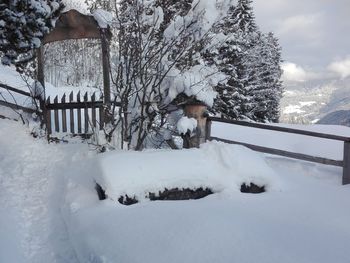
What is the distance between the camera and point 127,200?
463 centimetres

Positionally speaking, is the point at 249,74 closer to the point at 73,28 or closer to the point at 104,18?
the point at 73,28

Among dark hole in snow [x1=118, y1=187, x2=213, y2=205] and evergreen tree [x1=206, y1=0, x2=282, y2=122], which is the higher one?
evergreen tree [x1=206, y1=0, x2=282, y2=122]

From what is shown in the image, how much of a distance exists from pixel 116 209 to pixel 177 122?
2.54 metres

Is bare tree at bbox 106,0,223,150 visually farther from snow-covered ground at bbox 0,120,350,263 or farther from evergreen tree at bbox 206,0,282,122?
evergreen tree at bbox 206,0,282,122

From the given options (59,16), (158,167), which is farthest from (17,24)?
(158,167)

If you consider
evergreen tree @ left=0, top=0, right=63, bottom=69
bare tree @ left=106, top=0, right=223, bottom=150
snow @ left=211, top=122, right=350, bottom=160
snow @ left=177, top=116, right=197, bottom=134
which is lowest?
snow @ left=211, top=122, right=350, bottom=160

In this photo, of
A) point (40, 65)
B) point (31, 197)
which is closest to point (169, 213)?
point (31, 197)

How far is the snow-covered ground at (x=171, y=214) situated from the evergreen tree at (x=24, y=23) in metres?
2.76

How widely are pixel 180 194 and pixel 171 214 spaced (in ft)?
2.66

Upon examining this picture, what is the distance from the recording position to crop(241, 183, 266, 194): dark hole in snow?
5.25 metres

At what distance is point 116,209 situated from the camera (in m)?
4.38

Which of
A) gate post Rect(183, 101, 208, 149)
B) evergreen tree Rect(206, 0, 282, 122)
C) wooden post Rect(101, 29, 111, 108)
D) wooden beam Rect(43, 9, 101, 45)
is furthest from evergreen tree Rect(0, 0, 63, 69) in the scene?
evergreen tree Rect(206, 0, 282, 122)

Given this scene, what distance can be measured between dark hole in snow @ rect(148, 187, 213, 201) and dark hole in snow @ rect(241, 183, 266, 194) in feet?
1.54

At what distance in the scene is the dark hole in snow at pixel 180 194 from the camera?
480cm
